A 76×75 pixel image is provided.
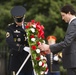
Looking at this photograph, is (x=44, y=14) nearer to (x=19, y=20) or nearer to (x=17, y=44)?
(x=19, y=20)

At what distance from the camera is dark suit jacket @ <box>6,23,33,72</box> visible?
694 centimetres

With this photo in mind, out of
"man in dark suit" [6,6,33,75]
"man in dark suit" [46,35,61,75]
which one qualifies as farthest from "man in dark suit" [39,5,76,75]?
"man in dark suit" [46,35,61,75]

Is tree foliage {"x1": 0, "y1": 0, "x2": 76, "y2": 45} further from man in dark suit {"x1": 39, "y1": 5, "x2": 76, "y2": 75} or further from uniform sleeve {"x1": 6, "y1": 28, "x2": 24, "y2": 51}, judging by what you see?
man in dark suit {"x1": 39, "y1": 5, "x2": 76, "y2": 75}

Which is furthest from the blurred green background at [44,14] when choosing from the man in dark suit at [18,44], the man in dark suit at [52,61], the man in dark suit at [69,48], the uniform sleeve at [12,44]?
the man in dark suit at [69,48]

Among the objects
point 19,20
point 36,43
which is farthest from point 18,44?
point 19,20

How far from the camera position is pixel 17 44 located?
6.91 meters

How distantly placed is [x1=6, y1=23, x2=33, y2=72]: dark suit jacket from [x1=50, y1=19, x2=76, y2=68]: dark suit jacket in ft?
3.17

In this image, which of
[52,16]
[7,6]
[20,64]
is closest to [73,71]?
[20,64]

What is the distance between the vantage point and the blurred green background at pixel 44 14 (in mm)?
12664

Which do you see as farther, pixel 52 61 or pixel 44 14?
pixel 44 14

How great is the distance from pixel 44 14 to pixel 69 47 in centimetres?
726

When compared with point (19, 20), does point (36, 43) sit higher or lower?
lower

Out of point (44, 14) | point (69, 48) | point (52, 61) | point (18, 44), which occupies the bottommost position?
point (44, 14)

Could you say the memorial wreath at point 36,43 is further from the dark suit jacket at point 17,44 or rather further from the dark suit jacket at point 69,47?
the dark suit jacket at point 69,47
